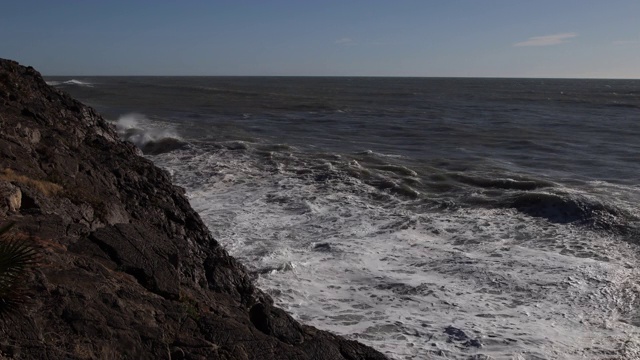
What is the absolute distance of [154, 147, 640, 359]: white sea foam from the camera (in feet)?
29.3

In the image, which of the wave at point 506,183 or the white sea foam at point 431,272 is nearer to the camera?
the white sea foam at point 431,272

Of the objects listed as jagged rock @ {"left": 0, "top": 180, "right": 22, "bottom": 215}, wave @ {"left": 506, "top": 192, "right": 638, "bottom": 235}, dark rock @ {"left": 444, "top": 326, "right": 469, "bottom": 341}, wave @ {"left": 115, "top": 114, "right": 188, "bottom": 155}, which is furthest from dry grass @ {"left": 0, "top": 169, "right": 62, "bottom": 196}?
wave @ {"left": 115, "top": 114, "right": 188, "bottom": 155}

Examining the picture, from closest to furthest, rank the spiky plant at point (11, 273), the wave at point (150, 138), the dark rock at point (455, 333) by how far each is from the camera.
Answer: the spiky plant at point (11, 273) → the dark rock at point (455, 333) → the wave at point (150, 138)

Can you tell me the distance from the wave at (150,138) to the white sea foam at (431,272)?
806 centimetres

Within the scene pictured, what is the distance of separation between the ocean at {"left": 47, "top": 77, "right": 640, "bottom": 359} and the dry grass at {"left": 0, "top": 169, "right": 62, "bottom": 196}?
12.3 ft

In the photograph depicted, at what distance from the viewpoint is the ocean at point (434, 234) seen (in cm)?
925

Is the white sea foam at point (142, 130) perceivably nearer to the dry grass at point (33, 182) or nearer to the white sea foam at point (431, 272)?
the white sea foam at point (431, 272)

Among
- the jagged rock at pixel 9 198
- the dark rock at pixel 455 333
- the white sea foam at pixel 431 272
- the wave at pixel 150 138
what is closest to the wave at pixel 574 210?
the white sea foam at pixel 431 272

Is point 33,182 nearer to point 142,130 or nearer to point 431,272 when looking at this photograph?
point 431,272

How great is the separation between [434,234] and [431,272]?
2.64 meters

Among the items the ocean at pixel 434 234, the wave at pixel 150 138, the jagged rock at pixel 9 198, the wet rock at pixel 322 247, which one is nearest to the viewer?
the jagged rock at pixel 9 198

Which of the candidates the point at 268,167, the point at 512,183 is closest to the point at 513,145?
the point at 512,183

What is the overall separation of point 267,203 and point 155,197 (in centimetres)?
655

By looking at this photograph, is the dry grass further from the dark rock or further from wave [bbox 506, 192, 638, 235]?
wave [bbox 506, 192, 638, 235]
